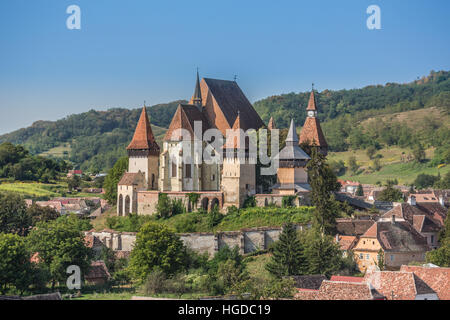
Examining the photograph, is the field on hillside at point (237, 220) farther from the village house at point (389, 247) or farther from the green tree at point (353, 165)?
the green tree at point (353, 165)

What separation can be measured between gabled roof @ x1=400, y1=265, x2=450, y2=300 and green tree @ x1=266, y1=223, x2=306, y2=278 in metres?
9.49

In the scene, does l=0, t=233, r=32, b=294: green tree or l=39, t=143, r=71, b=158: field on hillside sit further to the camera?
l=39, t=143, r=71, b=158: field on hillside

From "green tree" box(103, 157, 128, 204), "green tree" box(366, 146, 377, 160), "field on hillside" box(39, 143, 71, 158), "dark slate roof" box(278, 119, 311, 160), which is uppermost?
"field on hillside" box(39, 143, 71, 158)

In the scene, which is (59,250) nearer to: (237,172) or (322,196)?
(237,172)

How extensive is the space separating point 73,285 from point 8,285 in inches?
164

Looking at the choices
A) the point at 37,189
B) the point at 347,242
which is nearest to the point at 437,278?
the point at 347,242

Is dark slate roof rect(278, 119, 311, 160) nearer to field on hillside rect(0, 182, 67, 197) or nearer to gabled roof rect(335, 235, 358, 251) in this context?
gabled roof rect(335, 235, 358, 251)

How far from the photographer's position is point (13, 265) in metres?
43.8

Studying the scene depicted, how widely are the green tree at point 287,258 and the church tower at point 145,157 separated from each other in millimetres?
17127

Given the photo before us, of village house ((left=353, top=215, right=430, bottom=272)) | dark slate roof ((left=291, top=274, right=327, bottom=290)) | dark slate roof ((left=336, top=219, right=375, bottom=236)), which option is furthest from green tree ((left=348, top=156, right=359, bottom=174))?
dark slate roof ((left=291, top=274, right=327, bottom=290))

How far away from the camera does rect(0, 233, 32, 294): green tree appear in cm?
4305

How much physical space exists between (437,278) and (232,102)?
30.2 m

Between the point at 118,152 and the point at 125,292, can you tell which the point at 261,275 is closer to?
the point at 125,292
